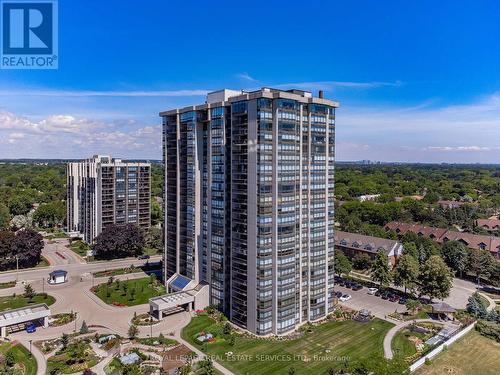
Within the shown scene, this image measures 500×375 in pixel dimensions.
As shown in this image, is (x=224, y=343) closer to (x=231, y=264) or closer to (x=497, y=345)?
(x=231, y=264)

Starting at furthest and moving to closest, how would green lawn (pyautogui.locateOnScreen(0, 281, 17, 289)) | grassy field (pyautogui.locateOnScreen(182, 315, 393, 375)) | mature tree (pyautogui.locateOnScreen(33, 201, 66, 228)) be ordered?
1. mature tree (pyautogui.locateOnScreen(33, 201, 66, 228))
2. green lawn (pyautogui.locateOnScreen(0, 281, 17, 289))
3. grassy field (pyautogui.locateOnScreen(182, 315, 393, 375))

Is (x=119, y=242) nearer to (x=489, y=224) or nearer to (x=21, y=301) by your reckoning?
(x=21, y=301)

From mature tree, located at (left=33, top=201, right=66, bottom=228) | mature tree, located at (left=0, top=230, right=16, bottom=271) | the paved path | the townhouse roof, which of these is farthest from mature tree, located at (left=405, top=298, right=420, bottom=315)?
mature tree, located at (left=33, top=201, right=66, bottom=228)

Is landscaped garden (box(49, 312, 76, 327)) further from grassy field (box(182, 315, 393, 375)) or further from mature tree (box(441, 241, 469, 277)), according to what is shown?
mature tree (box(441, 241, 469, 277))

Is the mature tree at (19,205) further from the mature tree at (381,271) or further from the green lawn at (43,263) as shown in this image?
the mature tree at (381,271)

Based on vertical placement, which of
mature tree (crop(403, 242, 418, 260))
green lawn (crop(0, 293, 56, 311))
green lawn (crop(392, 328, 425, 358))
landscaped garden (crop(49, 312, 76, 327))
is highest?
mature tree (crop(403, 242, 418, 260))

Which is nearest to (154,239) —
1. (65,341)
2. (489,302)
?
(65,341)

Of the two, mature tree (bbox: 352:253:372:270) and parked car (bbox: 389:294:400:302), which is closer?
parked car (bbox: 389:294:400:302)

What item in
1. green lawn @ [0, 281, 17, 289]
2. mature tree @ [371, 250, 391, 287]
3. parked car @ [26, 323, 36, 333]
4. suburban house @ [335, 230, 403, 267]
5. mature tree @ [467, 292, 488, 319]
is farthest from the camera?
suburban house @ [335, 230, 403, 267]
